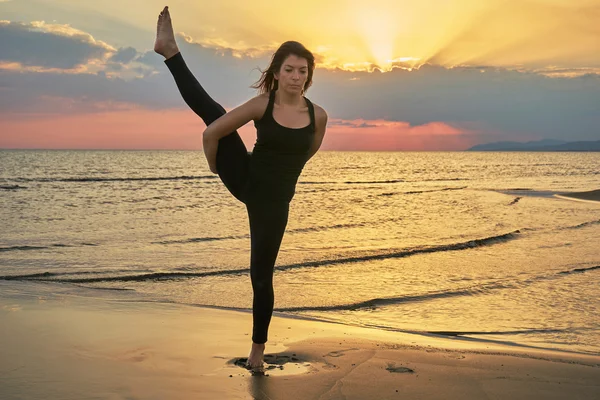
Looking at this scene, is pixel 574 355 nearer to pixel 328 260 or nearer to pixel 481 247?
pixel 328 260

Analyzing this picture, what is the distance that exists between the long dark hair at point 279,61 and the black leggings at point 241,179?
A: 37 centimetres

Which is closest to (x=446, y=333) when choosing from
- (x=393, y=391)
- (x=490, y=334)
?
(x=490, y=334)

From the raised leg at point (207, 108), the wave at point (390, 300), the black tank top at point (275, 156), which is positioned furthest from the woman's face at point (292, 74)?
the wave at point (390, 300)

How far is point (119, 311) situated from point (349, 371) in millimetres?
3123

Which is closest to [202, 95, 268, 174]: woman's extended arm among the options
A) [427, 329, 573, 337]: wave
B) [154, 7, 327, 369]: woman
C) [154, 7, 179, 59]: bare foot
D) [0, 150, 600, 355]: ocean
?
[154, 7, 327, 369]: woman

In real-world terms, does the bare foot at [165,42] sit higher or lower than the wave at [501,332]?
higher

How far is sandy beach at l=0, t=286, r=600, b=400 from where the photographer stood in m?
4.26

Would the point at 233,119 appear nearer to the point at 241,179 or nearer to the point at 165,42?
the point at 241,179

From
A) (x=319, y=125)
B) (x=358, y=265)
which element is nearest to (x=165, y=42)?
(x=319, y=125)

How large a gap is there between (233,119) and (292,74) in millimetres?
550

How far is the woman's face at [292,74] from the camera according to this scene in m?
4.45

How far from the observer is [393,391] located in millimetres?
4363

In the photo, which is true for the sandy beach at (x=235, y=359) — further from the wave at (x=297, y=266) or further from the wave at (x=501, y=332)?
the wave at (x=297, y=266)

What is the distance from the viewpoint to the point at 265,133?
440 centimetres
